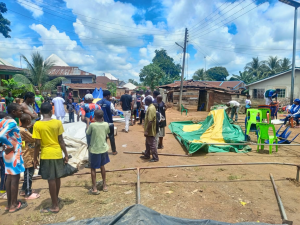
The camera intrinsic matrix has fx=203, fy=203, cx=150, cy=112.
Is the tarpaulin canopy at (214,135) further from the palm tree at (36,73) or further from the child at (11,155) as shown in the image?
the palm tree at (36,73)

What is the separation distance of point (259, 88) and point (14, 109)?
23946mm

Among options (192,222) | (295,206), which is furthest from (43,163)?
(295,206)

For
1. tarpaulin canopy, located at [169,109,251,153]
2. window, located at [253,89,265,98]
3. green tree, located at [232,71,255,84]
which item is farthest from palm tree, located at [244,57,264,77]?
tarpaulin canopy, located at [169,109,251,153]

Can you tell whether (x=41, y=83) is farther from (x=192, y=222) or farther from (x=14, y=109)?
(x=192, y=222)

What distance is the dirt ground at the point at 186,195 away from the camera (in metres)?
3.01

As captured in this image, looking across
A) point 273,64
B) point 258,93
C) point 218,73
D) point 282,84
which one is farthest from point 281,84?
point 218,73

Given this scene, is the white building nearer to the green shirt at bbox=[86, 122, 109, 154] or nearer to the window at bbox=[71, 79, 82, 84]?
the green shirt at bbox=[86, 122, 109, 154]

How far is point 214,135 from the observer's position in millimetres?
7047

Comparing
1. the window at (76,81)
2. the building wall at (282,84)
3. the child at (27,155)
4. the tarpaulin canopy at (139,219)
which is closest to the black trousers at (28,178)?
the child at (27,155)

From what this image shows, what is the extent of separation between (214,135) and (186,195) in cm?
387

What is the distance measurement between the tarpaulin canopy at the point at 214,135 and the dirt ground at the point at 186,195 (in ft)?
2.38

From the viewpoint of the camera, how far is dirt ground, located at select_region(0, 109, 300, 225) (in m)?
3.01

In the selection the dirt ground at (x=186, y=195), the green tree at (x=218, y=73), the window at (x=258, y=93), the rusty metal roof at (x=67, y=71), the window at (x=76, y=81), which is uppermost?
the green tree at (x=218, y=73)

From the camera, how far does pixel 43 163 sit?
295 cm
